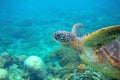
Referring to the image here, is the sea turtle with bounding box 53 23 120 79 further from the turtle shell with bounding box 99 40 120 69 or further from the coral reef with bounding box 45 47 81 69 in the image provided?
the coral reef with bounding box 45 47 81 69

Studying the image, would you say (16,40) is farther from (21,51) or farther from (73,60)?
(73,60)

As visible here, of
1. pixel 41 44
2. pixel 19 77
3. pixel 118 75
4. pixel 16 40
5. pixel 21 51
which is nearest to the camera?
pixel 118 75

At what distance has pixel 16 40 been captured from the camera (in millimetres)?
9336

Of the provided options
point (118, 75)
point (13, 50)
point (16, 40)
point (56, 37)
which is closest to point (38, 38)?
point (16, 40)

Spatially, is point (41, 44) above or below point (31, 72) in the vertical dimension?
above

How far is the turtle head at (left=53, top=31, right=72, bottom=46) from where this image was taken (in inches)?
131

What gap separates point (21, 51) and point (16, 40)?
191 centimetres

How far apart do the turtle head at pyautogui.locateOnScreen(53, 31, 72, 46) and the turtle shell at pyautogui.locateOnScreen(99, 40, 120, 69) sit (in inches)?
31.5

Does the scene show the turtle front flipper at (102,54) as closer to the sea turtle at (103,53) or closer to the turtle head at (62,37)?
the sea turtle at (103,53)

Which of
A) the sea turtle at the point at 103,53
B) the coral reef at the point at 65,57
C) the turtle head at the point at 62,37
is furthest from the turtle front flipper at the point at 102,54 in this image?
the coral reef at the point at 65,57

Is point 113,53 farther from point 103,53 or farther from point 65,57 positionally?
point 65,57

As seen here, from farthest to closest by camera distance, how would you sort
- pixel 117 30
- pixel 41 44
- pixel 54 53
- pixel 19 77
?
pixel 41 44 → pixel 54 53 → pixel 19 77 → pixel 117 30

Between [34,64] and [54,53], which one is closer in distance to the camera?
[34,64]

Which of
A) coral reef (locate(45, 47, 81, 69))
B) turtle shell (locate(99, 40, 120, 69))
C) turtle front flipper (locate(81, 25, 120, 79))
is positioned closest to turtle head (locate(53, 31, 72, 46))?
turtle front flipper (locate(81, 25, 120, 79))
